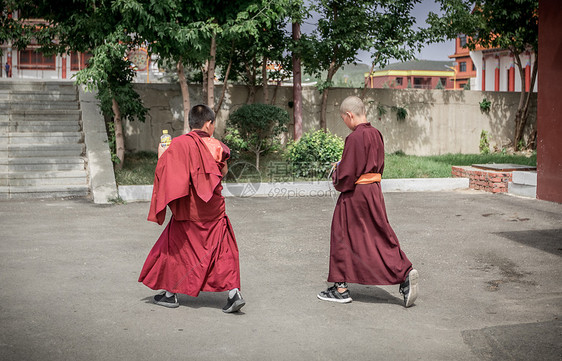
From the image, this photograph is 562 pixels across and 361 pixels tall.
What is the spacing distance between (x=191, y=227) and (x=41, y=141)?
33.1 feet

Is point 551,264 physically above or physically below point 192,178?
below

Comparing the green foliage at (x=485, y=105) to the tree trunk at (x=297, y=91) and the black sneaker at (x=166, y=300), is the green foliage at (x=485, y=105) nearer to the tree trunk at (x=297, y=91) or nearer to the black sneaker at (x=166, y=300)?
the tree trunk at (x=297, y=91)

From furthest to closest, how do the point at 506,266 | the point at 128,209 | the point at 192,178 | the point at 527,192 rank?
the point at 527,192 → the point at 128,209 → the point at 506,266 → the point at 192,178

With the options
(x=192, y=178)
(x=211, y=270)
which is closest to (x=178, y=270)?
(x=211, y=270)

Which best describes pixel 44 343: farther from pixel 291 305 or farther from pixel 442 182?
pixel 442 182

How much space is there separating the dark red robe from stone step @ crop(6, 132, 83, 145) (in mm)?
9781

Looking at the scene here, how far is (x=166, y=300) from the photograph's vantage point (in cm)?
562

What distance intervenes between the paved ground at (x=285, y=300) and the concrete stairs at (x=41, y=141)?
2478 millimetres

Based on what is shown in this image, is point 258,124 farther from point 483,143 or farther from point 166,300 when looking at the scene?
point 166,300

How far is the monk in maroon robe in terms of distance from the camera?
18.5 ft

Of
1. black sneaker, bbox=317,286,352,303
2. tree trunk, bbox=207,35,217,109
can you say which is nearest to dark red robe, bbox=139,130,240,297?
black sneaker, bbox=317,286,352,303

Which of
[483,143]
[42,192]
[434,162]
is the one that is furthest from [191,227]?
[483,143]

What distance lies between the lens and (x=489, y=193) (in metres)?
13.1

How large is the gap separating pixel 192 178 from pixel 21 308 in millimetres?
1775
